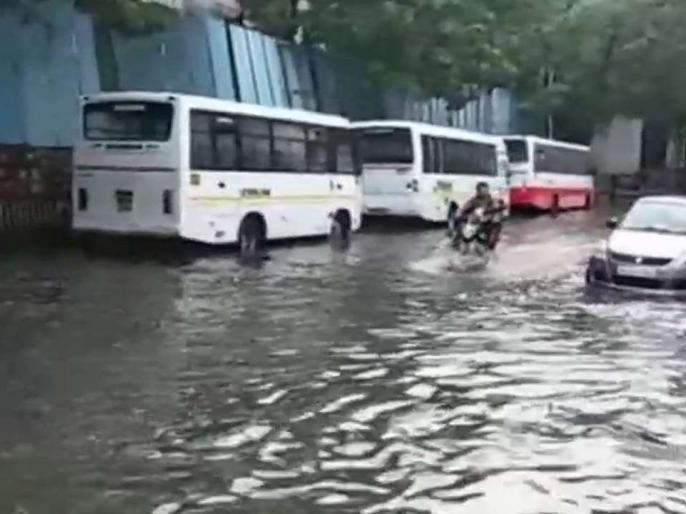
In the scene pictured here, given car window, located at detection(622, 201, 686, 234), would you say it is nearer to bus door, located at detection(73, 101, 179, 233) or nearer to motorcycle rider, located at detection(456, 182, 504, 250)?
motorcycle rider, located at detection(456, 182, 504, 250)

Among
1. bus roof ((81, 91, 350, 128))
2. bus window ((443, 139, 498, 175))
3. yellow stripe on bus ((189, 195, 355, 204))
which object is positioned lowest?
yellow stripe on bus ((189, 195, 355, 204))

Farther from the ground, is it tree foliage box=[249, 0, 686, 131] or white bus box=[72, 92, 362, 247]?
tree foliage box=[249, 0, 686, 131]

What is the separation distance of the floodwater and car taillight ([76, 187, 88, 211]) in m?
4.13

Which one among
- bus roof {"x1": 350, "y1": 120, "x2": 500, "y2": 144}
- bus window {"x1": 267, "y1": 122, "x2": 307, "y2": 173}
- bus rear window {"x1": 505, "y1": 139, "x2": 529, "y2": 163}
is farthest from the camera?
bus rear window {"x1": 505, "y1": 139, "x2": 529, "y2": 163}

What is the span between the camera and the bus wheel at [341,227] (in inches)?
1048

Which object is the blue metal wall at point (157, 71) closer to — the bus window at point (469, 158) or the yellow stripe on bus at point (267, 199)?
the bus window at point (469, 158)

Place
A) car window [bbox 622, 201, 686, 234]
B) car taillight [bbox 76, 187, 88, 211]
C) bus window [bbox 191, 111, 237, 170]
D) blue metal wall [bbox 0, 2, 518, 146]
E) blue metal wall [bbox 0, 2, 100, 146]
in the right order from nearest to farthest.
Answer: car window [bbox 622, 201, 686, 234], bus window [bbox 191, 111, 237, 170], car taillight [bbox 76, 187, 88, 211], blue metal wall [bbox 0, 2, 100, 146], blue metal wall [bbox 0, 2, 518, 146]

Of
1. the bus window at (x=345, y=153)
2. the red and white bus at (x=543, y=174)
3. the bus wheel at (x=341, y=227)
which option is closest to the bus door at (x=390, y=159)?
the bus window at (x=345, y=153)

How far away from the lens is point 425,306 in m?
15.1

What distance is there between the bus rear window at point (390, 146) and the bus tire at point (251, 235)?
24.1 ft

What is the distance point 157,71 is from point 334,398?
66.9ft

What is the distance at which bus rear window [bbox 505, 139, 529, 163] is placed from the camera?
4066cm

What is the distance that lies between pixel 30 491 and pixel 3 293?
9096 mm

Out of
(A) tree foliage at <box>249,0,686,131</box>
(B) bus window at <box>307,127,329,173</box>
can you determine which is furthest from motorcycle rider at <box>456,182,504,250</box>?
(A) tree foliage at <box>249,0,686,131</box>
